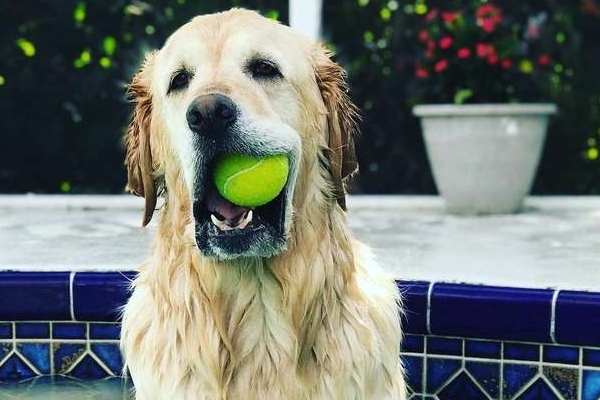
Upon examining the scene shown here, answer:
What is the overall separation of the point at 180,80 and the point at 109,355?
122 centimetres

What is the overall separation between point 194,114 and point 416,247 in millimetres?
2211

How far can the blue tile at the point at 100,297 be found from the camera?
2.85 metres

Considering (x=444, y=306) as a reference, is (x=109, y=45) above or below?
above

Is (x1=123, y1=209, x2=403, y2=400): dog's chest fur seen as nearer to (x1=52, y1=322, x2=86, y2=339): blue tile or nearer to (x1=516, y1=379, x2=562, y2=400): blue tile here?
(x1=516, y1=379, x2=562, y2=400): blue tile

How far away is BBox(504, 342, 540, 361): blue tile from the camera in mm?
2602

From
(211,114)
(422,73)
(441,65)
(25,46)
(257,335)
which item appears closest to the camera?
(211,114)

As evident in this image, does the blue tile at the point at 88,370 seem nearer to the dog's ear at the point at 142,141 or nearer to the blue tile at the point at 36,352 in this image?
the blue tile at the point at 36,352

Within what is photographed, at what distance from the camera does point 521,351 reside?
2617mm

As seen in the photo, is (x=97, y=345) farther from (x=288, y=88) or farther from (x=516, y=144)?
(x=516, y=144)

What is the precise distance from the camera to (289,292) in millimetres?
2072

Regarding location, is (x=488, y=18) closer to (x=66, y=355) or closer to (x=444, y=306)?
(x=444, y=306)

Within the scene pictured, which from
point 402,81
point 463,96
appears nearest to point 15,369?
point 463,96

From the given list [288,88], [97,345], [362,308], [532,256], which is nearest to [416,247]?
[532,256]

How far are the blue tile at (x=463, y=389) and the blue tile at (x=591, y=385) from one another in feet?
0.93
